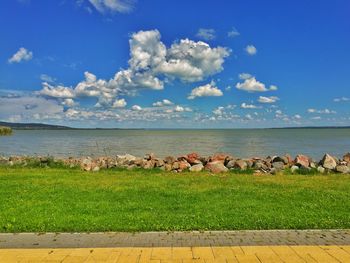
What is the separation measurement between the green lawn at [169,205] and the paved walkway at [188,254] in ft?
3.95

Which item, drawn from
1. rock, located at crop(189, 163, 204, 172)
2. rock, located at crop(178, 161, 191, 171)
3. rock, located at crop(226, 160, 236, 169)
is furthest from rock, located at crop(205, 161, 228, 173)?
rock, located at crop(226, 160, 236, 169)

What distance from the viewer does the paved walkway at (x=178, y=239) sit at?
6.20 metres

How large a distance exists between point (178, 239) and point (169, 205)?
2515 millimetres

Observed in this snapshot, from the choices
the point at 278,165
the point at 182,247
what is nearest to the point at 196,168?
the point at 278,165

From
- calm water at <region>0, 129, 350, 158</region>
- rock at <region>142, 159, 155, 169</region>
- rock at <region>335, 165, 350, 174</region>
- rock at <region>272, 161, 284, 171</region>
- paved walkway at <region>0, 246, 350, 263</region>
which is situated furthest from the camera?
calm water at <region>0, 129, 350, 158</region>

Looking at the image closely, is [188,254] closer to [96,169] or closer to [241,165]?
[96,169]

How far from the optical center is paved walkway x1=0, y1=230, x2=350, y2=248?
20.4 feet

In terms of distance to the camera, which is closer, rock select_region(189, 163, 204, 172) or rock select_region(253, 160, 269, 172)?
rock select_region(189, 163, 204, 172)

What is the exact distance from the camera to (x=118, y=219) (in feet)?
25.0

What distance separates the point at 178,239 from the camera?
6.44 m

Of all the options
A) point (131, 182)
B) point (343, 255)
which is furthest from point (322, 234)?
point (131, 182)

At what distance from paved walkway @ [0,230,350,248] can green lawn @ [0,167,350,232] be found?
1.02 feet

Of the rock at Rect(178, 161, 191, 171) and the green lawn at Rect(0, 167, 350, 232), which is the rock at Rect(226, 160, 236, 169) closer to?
A: the rock at Rect(178, 161, 191, 171)

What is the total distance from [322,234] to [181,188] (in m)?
5.19
